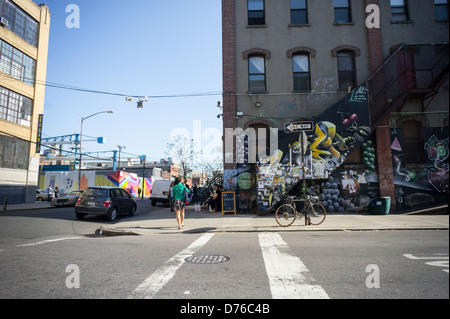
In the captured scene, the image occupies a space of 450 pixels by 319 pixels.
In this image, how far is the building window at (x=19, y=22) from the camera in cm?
2347

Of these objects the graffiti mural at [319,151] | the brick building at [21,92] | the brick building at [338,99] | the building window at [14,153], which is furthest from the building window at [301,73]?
the building window at [14,153]

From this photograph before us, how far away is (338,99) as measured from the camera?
16.1 m

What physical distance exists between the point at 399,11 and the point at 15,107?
30377 mm

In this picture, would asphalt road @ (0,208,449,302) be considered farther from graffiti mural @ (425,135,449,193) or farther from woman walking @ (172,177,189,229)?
graffiti mural @ (425,135,449,193)

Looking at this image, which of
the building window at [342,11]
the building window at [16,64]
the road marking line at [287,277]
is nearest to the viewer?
the road marking line at [287,277]

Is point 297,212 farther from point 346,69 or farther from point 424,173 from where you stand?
point 346,69

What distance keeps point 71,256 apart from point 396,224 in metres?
10.6

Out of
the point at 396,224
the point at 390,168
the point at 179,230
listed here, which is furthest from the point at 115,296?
the point at 390,168

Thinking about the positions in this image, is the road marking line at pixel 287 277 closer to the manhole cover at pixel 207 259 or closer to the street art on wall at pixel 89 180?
the manhole cover at pixel 207 259

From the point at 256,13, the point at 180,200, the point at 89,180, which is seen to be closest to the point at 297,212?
the point at 180,200

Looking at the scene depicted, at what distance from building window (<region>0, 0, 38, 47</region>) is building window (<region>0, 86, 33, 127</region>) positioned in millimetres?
5727

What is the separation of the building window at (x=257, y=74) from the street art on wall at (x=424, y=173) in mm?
7903

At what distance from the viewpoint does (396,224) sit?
10.3 metres
